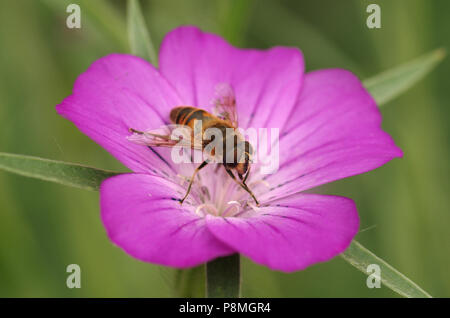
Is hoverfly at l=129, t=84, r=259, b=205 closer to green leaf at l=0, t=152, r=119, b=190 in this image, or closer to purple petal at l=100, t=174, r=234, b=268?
purple petal at l=100, t=174, r=234, b=268

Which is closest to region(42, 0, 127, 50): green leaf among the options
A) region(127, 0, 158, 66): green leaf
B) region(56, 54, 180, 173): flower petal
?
region(127, 0, 158, 66): green leaf

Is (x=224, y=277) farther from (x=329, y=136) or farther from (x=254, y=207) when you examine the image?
(x=329, y=136)

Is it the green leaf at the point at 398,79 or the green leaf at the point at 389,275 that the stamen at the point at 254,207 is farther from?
the green leaf at the point at 398,79

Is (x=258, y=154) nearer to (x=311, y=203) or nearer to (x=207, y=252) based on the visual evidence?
(x=311, y=203)

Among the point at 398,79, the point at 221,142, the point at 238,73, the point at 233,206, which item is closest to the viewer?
the point at 221,142

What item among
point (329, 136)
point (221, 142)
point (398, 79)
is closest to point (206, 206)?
point (221, 142)

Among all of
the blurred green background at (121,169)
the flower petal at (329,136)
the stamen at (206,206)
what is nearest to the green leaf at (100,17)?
the blurred green background at (121,169)

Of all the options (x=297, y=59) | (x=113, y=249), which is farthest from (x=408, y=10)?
(x=113, y=249)
